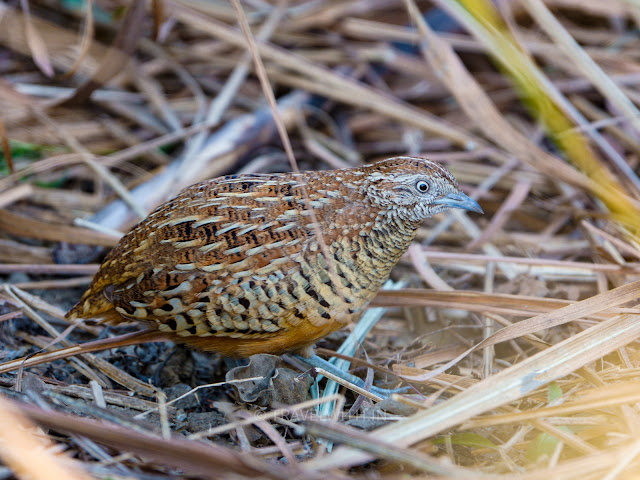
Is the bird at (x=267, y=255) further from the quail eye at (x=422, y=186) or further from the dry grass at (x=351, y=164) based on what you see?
the dry grass at (x=351, y=164)

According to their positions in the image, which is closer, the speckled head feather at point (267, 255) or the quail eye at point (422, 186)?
Answer: the speckled head feather at point (267, 255)

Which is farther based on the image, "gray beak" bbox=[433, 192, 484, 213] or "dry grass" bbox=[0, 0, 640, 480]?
"gray beak" bbox=[433, 192, 484, 213]

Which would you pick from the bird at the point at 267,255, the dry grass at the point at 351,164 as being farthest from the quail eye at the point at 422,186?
the dry grass at the point at 351,164

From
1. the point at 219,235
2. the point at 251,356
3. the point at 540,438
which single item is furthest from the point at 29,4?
the point at 540,438

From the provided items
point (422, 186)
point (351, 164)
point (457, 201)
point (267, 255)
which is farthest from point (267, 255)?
point (351, 164)

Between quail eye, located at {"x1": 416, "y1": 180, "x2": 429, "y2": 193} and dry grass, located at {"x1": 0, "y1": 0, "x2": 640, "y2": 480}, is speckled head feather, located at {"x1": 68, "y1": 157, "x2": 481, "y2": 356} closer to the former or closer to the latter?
quail eye, located at {"x1": 416, "y1": 180, "x2": 429, "y2": 193}

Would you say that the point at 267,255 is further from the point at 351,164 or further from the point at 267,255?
the point at 351,164

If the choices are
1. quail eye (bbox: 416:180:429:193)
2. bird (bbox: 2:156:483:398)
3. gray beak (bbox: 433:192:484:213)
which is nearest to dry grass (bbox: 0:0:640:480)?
bird (bbox: 2:156:483:398)

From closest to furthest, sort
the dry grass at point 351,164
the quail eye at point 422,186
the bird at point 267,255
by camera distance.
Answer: the dry grass at point 351,164
the bird at point 267,255
the quail eye at point 422,186
